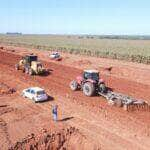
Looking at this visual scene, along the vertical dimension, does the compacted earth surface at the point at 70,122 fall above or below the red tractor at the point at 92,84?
below

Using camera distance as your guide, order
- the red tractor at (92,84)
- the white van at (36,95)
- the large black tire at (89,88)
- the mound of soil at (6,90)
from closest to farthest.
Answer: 1. the white van at (36,95)
2. the large black tire at (89,88)
3. the red tractor at (92,84)
4. the mound of soil at (6,90)

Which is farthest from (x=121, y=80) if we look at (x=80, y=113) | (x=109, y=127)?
(x=109, y=127)

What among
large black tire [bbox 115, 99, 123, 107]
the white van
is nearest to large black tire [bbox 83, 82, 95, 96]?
large black tire [bbox 115, 99, 123, 107]

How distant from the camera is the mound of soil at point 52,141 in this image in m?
18.1

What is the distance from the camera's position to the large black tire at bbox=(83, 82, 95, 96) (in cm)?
2684

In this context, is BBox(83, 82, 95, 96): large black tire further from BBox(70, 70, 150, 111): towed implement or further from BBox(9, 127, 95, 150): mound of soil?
BBox(9, 127, 95, 150): mound of soil

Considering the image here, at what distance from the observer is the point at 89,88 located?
27.1 m

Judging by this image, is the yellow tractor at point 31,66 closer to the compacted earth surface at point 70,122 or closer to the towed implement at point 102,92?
the compacted earth surface at point 70,122

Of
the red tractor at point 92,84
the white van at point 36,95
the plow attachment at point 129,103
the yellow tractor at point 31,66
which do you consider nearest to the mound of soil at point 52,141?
the plow attachment at point 129,103

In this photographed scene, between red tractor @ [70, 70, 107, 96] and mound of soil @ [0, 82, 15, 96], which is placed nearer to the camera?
red tractor @ [70, 70, 107, 96]

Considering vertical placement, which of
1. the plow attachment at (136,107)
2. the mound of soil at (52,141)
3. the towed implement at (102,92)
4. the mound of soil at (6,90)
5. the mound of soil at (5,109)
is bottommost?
the mound of soil at (52,141)

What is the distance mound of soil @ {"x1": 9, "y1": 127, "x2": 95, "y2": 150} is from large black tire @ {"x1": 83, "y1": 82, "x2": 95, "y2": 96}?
772 cm

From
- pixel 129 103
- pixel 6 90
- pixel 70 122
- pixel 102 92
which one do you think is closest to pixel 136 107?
pixel 129 103

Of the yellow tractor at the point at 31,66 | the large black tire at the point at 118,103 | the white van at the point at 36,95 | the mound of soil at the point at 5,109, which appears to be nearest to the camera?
the mound of soil at the point at 5,109
